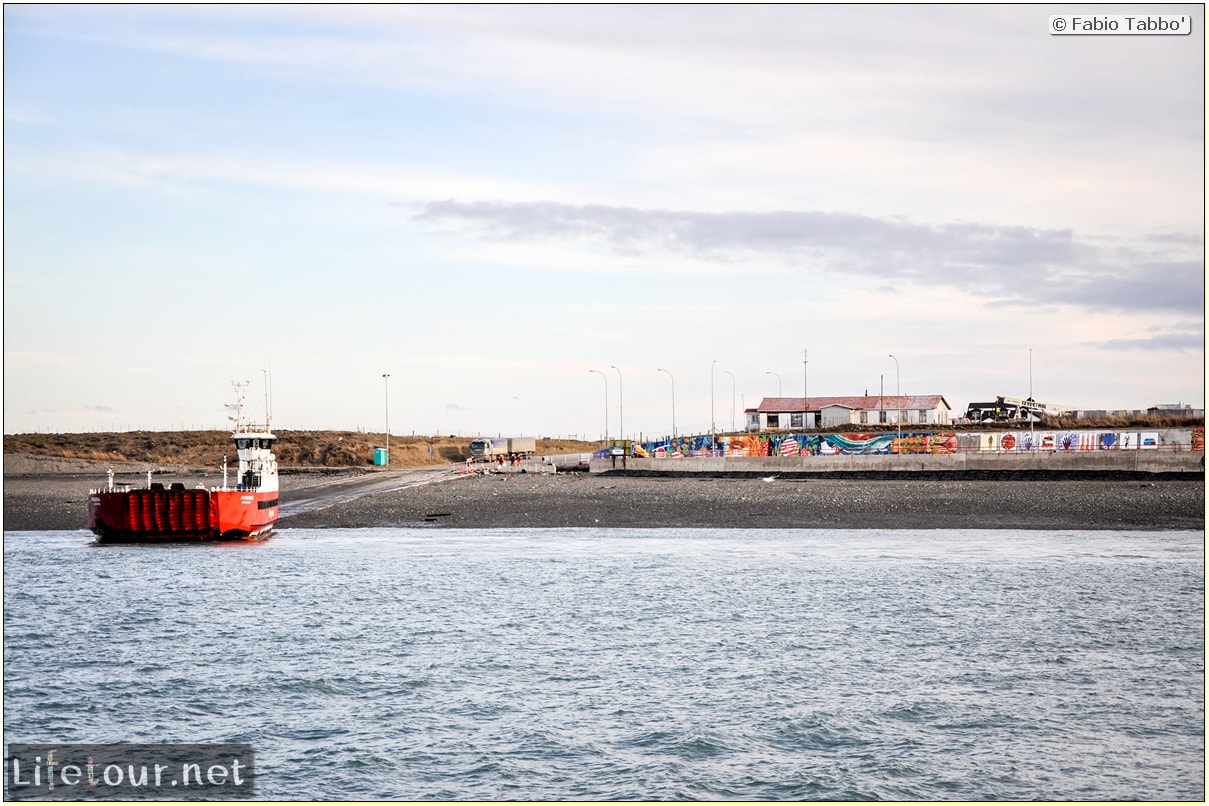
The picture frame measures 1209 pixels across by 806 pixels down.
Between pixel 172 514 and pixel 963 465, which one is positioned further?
pixel 963 465

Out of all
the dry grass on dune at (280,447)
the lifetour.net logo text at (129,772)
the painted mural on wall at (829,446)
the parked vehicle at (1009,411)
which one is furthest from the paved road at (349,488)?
the parked vehicle at (1009,411)

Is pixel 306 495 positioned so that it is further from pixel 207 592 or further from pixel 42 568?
pixel 207 592

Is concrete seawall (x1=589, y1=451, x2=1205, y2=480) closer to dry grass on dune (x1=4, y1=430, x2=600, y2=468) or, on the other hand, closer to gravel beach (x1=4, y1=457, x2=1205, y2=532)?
gravel beach (x1=4, y1=457, x2=1205, y2=532)

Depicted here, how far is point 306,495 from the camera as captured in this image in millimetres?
83625

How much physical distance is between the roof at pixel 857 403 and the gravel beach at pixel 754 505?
65817 mm

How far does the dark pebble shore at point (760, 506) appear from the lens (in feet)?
207

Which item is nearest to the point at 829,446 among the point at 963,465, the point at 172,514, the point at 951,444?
the point at 951,444

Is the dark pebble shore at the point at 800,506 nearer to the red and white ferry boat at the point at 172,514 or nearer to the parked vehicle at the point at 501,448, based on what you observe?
A: the red and white ferry boat at the point at 172,514

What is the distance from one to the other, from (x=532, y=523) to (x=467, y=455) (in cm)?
8747

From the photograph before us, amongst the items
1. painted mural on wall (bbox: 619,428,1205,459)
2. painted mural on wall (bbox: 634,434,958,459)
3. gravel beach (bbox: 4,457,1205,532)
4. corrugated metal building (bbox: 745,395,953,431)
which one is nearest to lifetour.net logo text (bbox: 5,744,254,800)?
gravel beach (bbox: 4,457,1205,532)

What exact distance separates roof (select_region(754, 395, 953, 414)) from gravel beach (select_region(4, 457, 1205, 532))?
6582 cm

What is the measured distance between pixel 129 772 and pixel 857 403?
13615 centimetres

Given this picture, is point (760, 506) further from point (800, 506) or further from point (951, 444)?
point (951, 444)

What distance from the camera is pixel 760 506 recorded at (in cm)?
6894
